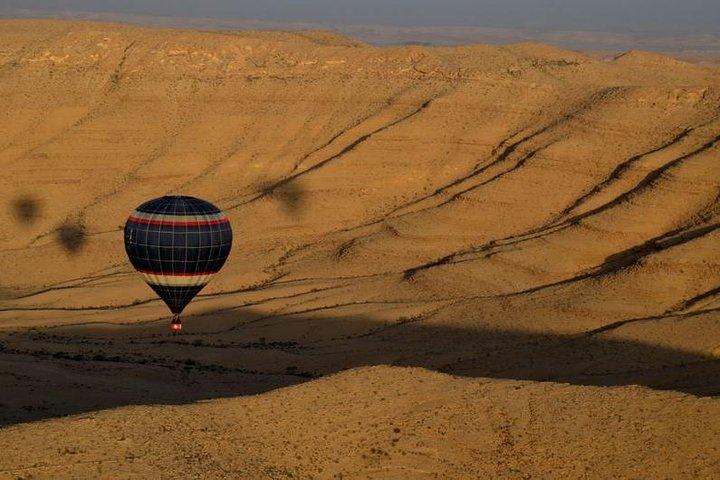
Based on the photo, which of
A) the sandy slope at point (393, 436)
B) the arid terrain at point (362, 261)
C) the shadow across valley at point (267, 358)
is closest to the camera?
the sandy slope at point (393, 436)

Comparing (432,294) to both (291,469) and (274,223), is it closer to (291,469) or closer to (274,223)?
(274,223)

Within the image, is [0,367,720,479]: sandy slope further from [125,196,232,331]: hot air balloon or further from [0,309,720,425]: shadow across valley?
[125,196,232,331]: hot air balloon

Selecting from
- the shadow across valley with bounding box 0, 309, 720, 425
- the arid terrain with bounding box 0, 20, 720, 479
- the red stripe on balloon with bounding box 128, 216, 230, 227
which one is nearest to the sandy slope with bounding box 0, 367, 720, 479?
the arid terrain with bounding box 0, 20, 720, 479

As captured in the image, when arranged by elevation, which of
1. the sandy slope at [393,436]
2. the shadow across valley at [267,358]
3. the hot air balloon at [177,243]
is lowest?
the shadow across valley at [267,358]

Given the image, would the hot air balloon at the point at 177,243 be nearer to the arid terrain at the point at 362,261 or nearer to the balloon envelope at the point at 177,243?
the balloon envelope at the point at 177,243

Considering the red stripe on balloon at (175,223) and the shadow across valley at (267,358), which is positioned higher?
the red stripe on balloon at (175,223)

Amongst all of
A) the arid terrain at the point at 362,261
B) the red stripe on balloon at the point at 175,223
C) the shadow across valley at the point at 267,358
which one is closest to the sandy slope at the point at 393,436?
the arid terrain at the point at 362,261
